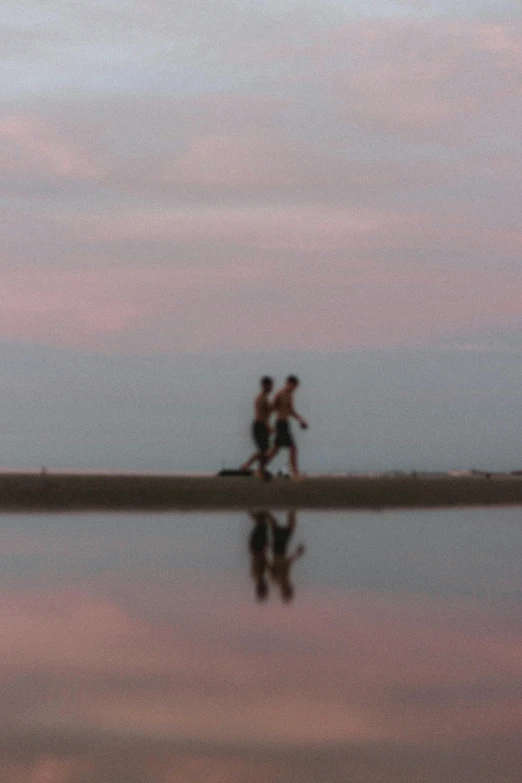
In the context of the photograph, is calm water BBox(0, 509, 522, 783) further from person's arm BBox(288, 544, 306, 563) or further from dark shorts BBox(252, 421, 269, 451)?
dark shorts BBox(252, 421, 269, 451)

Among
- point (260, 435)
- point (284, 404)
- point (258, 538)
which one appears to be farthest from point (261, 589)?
point (260, 435)

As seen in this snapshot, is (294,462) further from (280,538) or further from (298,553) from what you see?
(298,553)

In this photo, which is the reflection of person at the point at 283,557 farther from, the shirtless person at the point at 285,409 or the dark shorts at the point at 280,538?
the shirtless person at the point at 285,409

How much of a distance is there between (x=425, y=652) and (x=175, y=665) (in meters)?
1.69

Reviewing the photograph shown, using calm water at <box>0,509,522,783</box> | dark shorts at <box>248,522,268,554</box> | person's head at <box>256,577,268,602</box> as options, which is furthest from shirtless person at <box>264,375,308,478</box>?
person's head at <box>256,577,268,602</box>

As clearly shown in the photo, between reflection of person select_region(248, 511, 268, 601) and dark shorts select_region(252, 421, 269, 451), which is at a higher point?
dark shorts select_region(252, 421, 269, 451)

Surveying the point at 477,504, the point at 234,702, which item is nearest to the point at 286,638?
the point at 234,702

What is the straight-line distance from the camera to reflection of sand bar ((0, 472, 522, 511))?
23297mm

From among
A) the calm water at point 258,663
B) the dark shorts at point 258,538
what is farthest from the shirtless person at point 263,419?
the calm water at point 258,663

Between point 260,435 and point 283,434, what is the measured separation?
0.48m

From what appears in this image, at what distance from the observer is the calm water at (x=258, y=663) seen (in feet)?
24.3

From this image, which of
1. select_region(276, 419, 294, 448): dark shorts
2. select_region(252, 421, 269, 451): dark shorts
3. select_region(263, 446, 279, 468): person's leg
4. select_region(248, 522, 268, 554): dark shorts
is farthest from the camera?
select_region(263, 446, 279, 468): person's leg

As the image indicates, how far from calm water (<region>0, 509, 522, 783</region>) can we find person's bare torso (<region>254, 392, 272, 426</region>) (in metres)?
6.61

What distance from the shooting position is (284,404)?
24062 mm
